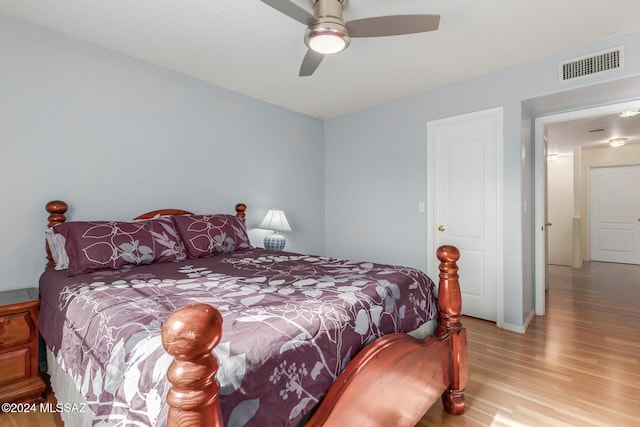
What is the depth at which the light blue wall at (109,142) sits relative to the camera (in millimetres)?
2102

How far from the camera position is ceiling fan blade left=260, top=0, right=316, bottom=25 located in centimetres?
162

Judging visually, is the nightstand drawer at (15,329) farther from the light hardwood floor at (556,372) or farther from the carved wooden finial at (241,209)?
the carved wooden finial at (241,209)

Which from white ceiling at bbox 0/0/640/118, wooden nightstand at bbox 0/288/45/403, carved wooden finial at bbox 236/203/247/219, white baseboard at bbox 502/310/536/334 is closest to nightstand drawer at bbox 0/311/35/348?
wooden nightstand at bbox 0/288/45/403

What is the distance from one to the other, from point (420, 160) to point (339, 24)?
6.66 ft

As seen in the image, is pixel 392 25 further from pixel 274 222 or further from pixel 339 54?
pixel 274 222

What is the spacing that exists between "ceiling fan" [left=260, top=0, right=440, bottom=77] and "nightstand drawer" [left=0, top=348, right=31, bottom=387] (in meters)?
2.40

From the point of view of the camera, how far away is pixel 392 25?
1.84 metres

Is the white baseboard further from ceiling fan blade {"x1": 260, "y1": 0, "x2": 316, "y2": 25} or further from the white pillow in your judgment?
the white pillow

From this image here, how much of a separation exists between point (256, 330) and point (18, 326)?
1.71 metres

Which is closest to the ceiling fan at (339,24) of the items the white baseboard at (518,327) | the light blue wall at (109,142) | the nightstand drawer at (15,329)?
the light blue wall at (109,142)

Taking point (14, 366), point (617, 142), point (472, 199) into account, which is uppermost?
point (617, 142)

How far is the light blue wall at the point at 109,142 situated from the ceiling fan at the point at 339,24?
1616mm

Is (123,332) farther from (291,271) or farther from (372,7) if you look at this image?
(372,7)

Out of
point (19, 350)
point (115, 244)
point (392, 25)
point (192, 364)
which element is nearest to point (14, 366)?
point (19, 350)
